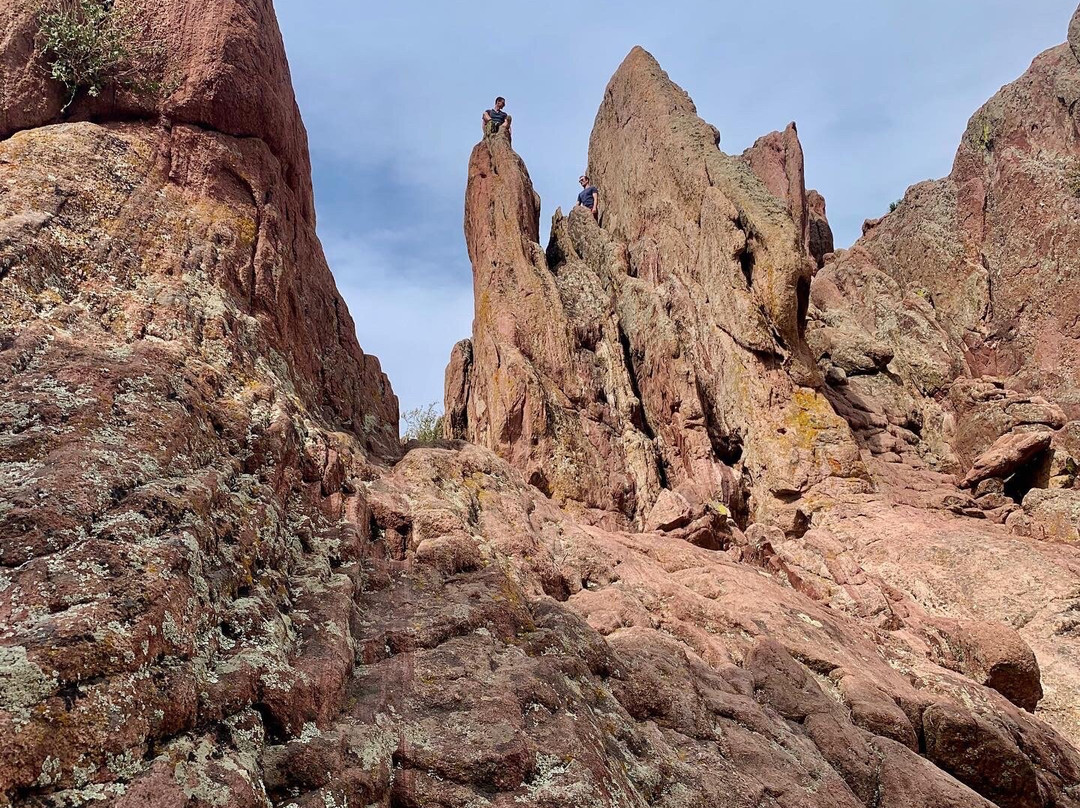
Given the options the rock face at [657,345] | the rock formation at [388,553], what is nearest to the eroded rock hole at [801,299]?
the rock face at [657,345]

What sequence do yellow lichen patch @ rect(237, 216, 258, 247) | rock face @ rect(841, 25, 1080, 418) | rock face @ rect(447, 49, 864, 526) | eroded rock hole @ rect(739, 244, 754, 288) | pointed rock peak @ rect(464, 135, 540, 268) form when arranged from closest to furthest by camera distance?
yellow lichen patch @ rect(237, 216, 258, 247) → rock face @ rect(447, 49, 864, 526) → pointed rock peak @ rect(464, 135, 540, 268) → eroded rock hole @ rect(739, 244, 754, 288) → rock face @ rect(841, 25, 1080, 418)

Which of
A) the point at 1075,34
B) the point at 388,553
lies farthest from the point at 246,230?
the point at 1075,34

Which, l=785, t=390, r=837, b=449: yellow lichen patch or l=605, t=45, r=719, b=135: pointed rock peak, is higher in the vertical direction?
l=605, t=45, r=719, b=135: pointed rock peak

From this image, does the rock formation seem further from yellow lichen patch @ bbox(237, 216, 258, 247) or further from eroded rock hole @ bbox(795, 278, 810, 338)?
eroded rock hole @ bbox(795, 278, 810, 338)

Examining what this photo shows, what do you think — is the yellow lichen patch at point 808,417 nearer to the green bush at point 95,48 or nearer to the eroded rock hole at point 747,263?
the eroded rock hole at point 747,263

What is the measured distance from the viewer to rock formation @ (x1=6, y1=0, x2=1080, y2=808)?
5336 mm

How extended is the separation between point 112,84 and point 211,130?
1.50m

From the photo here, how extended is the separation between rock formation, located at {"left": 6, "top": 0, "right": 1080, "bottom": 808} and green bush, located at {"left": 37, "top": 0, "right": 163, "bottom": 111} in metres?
0.31

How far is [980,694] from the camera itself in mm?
11477

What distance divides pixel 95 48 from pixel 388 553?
Answer: 9116 millimetres

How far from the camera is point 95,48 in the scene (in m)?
11.4

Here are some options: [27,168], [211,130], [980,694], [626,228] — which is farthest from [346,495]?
[626,228]

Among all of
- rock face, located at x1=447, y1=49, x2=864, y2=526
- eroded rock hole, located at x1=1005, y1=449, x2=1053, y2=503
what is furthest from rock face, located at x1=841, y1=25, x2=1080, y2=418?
rock face, located at x1=447, y1=49, x2=864, y2=526

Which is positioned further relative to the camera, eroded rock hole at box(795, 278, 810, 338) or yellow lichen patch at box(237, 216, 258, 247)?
eroded rock hole at box(795, 278, 810, 338)
